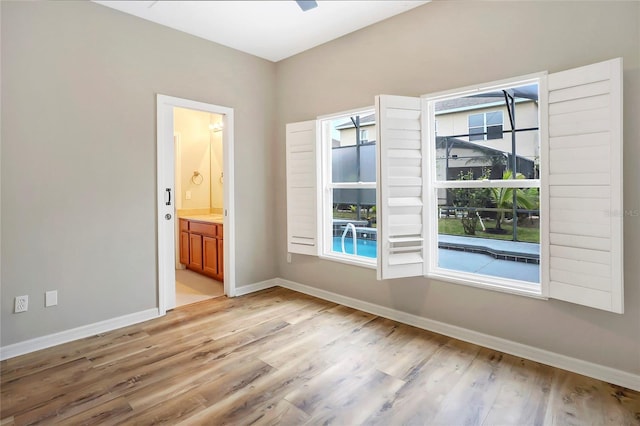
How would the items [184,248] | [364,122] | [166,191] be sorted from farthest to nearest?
[184,248]
[364,122]
[166,191]

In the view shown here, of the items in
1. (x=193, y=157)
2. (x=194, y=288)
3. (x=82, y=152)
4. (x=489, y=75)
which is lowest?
(x=194, y=288)

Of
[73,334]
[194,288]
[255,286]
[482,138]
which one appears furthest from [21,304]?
[482,138]

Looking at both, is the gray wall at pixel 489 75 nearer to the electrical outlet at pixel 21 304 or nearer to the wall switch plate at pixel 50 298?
the wall switch plate at pixel 50 298

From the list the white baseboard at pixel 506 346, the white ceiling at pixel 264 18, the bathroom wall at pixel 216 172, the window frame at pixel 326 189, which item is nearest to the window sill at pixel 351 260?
the window frame at pixel 326 189

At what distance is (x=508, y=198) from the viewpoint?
2641 millimetres

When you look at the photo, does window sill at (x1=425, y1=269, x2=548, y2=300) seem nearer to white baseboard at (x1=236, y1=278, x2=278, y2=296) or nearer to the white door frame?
white baseboard at (x1=236, y1=278, x2=278, y2=296)

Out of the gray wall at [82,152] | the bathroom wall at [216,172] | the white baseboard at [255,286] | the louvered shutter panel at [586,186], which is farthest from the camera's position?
the bathroom wall at [216,172]

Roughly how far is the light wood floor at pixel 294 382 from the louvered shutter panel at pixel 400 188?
661 mm

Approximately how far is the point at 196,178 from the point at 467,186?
4239 millimetres

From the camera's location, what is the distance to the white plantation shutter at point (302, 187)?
3818 millimetres

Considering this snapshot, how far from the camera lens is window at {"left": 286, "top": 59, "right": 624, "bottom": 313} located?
206cm

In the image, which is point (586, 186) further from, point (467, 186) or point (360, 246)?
point (360, 246)

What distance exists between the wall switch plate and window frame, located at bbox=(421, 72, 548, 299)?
3.12 m

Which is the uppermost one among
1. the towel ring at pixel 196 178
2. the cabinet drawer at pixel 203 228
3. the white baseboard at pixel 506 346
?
the towel ring at pixel 196 178
